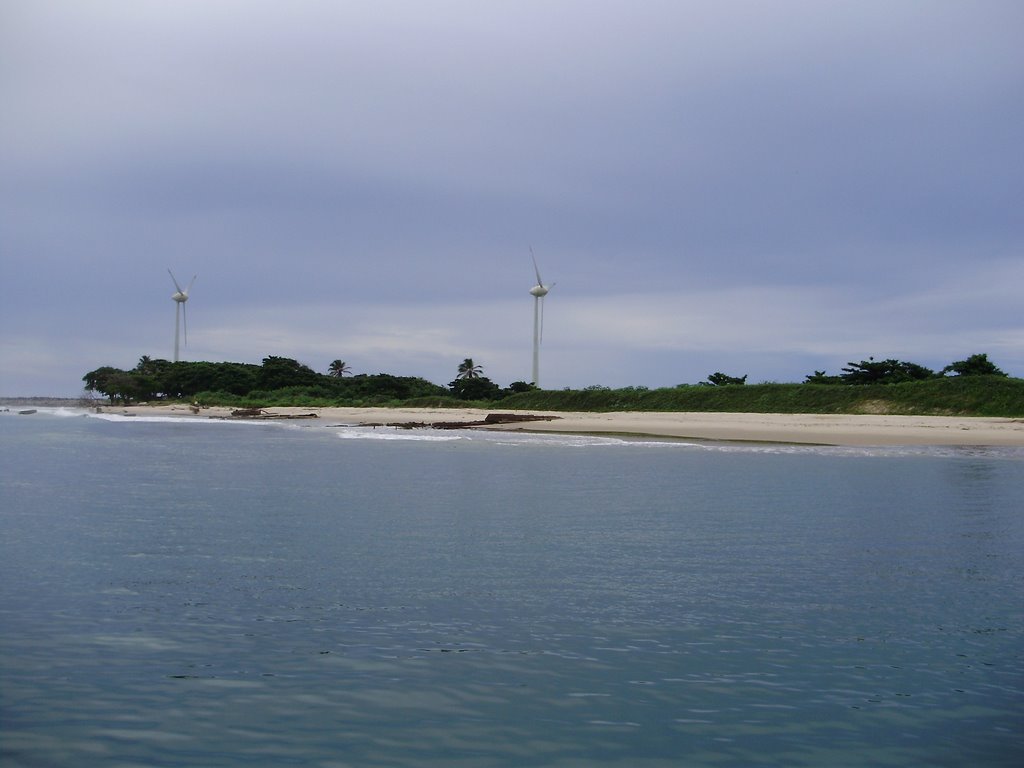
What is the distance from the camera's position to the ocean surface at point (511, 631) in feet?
19.4

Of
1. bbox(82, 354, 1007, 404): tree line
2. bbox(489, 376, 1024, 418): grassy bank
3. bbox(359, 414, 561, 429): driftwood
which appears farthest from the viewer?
bbox(82, 354, 1007, 404): tree line

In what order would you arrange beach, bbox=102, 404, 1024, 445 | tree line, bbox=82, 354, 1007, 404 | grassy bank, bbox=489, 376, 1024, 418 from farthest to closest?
tree line, bbox=82, 354, 1007, 404
grassy bank, bbox=489, 376, 1024, 418
beach, bbox=102, 404, 1024, 445

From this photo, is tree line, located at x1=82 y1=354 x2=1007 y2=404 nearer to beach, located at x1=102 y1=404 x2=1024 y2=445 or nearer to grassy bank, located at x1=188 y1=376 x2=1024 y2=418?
grassy bank, located at x1=188 y1=376 x2=1024 y2=418

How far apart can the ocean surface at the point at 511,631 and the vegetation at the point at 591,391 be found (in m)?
42.6

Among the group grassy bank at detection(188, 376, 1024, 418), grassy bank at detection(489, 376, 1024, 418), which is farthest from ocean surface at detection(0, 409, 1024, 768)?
grassy bank at detection(188, 376, 1024, 418)

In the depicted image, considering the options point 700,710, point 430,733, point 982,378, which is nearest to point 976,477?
point 700,710

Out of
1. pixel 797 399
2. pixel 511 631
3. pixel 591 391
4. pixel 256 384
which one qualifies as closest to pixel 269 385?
pixel 256 384

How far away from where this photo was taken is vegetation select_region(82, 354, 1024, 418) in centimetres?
5709

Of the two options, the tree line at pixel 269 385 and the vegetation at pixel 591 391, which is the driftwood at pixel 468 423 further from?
the tree line at pixel 269 385

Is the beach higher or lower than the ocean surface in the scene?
higher

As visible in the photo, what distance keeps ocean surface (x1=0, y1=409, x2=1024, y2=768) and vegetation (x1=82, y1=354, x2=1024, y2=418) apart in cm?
4264

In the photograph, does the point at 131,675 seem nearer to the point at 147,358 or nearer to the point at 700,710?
the point at 700,710

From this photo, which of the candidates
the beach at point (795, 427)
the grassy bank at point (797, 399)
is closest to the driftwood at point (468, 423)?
the beach at point (795, 427)

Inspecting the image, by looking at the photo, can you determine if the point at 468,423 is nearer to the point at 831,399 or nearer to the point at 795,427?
the point at 795,427
